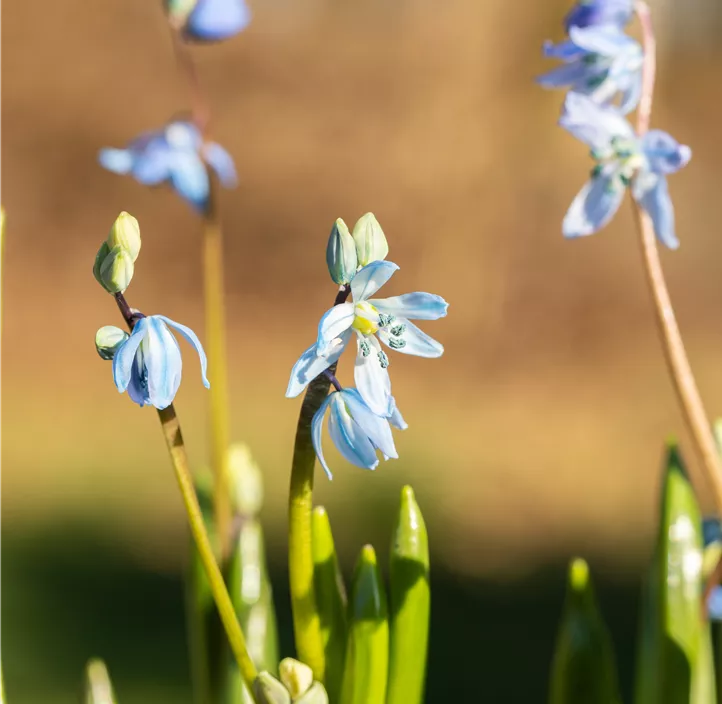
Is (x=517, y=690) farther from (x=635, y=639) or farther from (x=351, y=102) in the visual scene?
(x=351, y=102)

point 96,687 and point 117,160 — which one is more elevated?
point 117,160

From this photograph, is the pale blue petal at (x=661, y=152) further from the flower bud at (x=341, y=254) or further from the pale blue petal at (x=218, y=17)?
the pale blue petal at (x=218, y=17)

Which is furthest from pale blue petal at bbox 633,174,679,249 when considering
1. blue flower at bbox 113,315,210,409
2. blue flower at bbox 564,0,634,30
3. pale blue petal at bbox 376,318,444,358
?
blue flower at bbox 113,315,210,409

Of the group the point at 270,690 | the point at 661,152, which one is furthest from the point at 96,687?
the point at 661,152

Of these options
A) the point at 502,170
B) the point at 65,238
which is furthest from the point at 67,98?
the point at 502,170

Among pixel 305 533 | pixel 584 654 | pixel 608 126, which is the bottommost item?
pixel 584 654

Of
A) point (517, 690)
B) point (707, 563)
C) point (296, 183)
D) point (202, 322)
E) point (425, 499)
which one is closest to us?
point (707, 563)

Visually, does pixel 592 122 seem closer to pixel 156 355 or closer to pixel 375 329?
pixel 375 329
